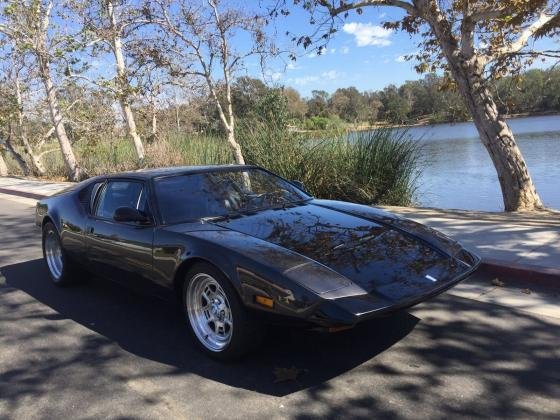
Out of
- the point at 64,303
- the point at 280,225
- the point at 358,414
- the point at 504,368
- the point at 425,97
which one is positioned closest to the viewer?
the point at 358,414

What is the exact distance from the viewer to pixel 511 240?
621 cm

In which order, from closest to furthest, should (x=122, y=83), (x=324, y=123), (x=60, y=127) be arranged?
(x=324, y=123) → (x=122, y=83) → (x=60, y=127)

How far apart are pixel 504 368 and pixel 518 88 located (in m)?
9.14

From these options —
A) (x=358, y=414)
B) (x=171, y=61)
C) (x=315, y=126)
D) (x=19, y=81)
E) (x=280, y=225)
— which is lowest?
(x=358, y=414)

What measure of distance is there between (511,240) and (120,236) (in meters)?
4.37

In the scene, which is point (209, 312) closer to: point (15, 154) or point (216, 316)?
point (216, 316)

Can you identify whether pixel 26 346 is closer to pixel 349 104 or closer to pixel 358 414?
pixel 358 414

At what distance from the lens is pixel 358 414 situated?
3027mm

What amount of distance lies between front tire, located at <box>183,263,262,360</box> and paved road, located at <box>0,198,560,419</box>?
0.14 metres

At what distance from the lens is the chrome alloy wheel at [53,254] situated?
234 inches

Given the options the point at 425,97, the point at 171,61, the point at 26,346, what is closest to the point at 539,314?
the point at 26,346

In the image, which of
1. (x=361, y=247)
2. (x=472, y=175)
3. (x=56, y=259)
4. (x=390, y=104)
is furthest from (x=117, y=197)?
(x=472, y=175)

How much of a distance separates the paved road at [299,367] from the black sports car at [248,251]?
0.37 meters

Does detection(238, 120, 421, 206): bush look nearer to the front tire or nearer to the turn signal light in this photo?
the front tire
